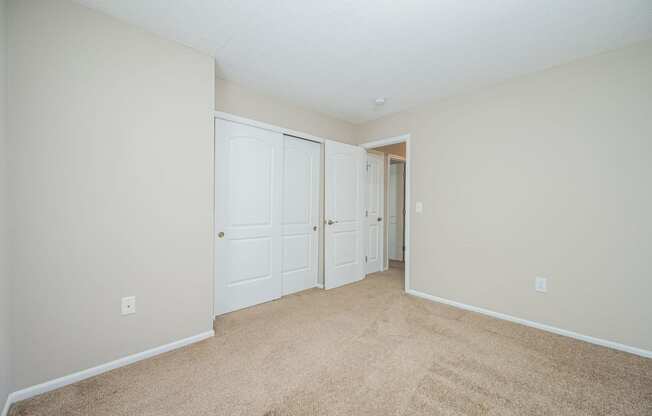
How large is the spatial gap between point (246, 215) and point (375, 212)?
232 cm

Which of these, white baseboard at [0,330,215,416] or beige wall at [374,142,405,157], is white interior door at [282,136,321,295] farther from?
beige wall at [374,142,405,157]

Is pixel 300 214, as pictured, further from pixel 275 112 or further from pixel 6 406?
pixel 6 406

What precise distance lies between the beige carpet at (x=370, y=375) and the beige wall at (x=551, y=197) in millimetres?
354

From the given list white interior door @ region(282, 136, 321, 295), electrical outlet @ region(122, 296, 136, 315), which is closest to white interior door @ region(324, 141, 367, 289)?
white interior door @ region(282, 136, 321, 295)

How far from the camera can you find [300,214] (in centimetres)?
347

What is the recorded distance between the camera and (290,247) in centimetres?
339

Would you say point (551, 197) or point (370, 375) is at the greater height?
point (551, 197)

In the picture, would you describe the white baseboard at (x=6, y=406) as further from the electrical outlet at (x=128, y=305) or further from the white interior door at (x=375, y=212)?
the white interior door at (x=375, y=212)

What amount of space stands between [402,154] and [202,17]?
165 inches

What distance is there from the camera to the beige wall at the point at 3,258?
4.66 feet

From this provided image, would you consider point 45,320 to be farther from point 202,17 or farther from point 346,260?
point 346,260

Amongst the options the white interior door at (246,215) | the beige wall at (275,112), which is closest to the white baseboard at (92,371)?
the white interior door at (246,215)

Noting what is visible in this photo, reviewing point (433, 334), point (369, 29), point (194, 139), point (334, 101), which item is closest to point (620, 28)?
point (369, 29)

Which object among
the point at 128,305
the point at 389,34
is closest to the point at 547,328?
the point at 389,34
